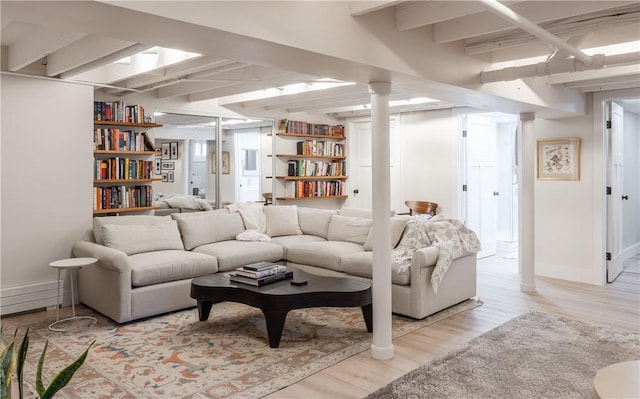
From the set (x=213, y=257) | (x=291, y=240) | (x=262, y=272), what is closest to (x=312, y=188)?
(x=291, y=240)

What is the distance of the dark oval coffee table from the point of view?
3.58 m

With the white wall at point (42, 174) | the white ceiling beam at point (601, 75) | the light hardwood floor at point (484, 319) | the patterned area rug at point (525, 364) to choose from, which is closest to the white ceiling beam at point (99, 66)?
the white wall at point (42, 174)

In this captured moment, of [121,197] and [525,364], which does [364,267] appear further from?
[121,197]

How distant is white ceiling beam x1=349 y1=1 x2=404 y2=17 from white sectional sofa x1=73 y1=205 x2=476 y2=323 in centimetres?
227

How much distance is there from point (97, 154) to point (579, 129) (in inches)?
223

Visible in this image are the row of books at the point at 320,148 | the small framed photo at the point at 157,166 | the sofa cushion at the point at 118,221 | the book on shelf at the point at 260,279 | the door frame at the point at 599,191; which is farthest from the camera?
the row of books at the point at 320,148

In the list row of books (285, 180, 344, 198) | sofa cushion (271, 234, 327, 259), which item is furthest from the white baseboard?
row of books (285, 180, 344, 198)

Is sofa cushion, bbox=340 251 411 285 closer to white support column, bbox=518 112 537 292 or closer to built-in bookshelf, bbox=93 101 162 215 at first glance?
white support column, bbox=518 112 537 292

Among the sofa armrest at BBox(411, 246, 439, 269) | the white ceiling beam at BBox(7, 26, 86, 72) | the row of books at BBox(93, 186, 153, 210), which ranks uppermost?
the white ceiling beam at BBox(7, 26, 86, 72)

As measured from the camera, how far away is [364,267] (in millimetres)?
4598

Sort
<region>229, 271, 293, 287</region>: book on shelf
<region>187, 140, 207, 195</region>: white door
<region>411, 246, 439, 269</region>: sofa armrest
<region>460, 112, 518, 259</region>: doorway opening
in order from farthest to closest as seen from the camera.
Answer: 1. <region>460, 112, 518, 259</region>: doorway opening
2. <region>187, 140, 207, 195</region>: white door
3. <region>411, 246, 439, 269</region>: sofa armrest
4. <region>229, 271, 293, 287</region>: book on shelf

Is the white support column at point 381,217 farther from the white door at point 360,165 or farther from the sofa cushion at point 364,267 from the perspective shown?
the white door at point 360,165

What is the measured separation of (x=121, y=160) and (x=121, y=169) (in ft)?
0.33

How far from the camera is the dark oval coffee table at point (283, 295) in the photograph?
3584 mm
